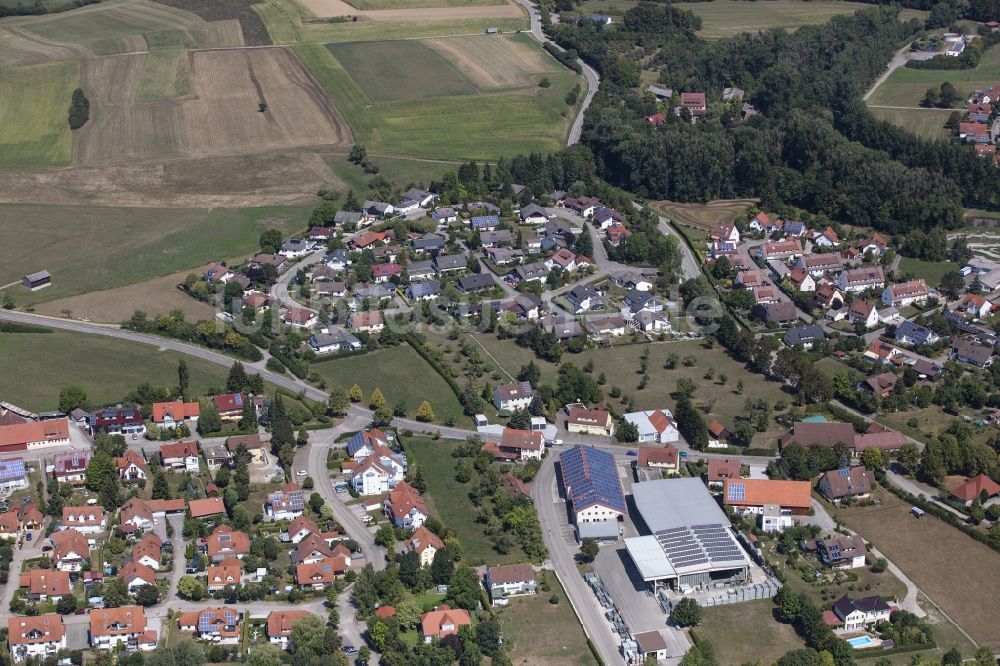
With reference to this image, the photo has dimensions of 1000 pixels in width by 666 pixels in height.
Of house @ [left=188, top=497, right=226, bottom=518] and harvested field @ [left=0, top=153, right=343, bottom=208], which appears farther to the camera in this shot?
harvested field @ [left=0, top=153, right=343, bottom=208]

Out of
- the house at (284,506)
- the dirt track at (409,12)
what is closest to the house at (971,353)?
the house at (284,506)

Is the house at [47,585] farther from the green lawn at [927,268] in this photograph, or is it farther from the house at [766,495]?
the green lawn at [927,268]

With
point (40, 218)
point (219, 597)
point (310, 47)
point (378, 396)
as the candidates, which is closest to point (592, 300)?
point (378, 396)

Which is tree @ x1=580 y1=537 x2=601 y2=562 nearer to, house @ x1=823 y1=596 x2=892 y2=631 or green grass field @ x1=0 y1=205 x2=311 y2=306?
house @ x1=823 y1=596 x2=892 y2=631

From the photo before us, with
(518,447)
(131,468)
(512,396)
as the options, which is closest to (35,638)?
(131,468)

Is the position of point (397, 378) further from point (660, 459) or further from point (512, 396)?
point (660, 459)

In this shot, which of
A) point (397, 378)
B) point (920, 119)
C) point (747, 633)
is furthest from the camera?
point (920, 119)

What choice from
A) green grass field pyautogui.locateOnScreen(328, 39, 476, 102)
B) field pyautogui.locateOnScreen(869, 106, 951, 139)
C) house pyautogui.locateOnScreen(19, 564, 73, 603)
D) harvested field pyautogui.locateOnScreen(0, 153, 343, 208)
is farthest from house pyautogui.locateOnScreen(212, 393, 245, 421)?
field pyautogui.locateOnScreen(869, 106, 951, 139)
